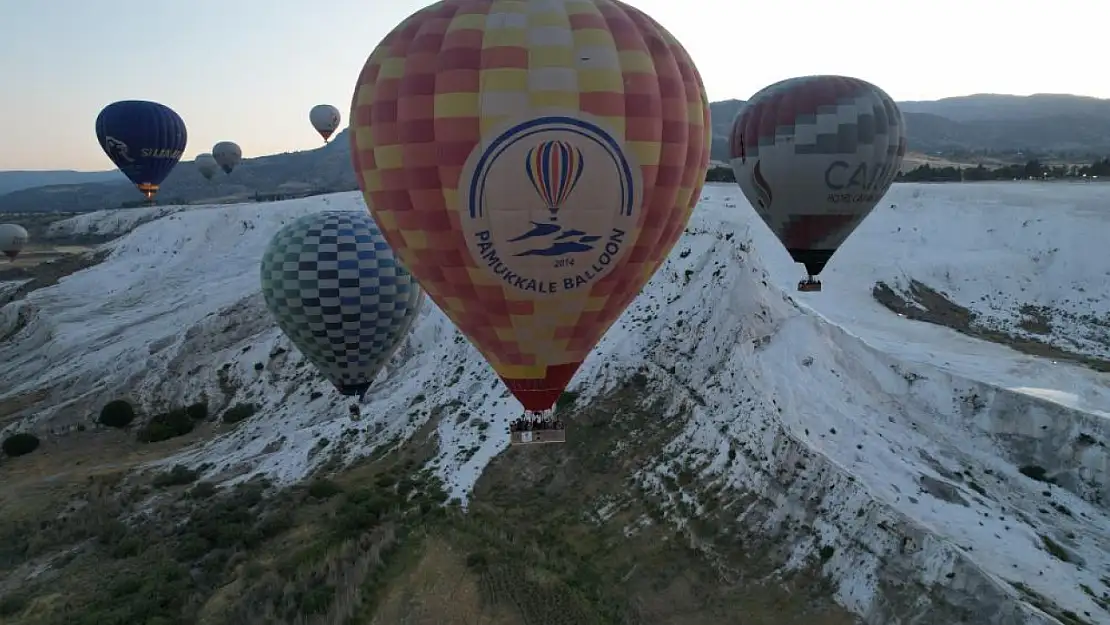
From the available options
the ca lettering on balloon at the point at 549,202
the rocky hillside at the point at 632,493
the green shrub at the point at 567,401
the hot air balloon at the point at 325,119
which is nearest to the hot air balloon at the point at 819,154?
the rocky hillside at the point at 632,493

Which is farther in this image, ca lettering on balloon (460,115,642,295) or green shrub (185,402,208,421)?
green shrub (185,402,208,421)

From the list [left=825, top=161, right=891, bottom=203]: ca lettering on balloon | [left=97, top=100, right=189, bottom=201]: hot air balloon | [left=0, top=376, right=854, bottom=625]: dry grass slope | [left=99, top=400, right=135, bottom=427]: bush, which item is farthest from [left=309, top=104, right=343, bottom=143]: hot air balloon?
[left=825, top=161, right=891, bottom=203]: ca lettering on balloon

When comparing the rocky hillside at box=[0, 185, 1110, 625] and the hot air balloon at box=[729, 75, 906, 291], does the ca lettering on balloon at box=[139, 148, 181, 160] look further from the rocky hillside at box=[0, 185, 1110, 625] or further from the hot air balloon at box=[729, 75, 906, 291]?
the hot air balloon at box=[729, 75, 906, 291]

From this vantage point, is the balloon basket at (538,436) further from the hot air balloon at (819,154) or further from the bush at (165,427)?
the bush at (165,427)

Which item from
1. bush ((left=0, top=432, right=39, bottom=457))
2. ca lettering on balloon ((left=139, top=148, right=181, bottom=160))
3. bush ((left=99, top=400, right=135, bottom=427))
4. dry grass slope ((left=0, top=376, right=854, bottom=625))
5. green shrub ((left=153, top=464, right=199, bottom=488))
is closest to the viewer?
dry grass slope ((left=0, top=376, right=854, bottom=625))

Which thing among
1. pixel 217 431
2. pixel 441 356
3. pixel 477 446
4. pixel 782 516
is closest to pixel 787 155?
pixel 782 516

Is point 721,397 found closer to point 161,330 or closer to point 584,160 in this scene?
point 584,160

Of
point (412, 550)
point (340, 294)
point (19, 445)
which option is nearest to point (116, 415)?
point (19, 445)
